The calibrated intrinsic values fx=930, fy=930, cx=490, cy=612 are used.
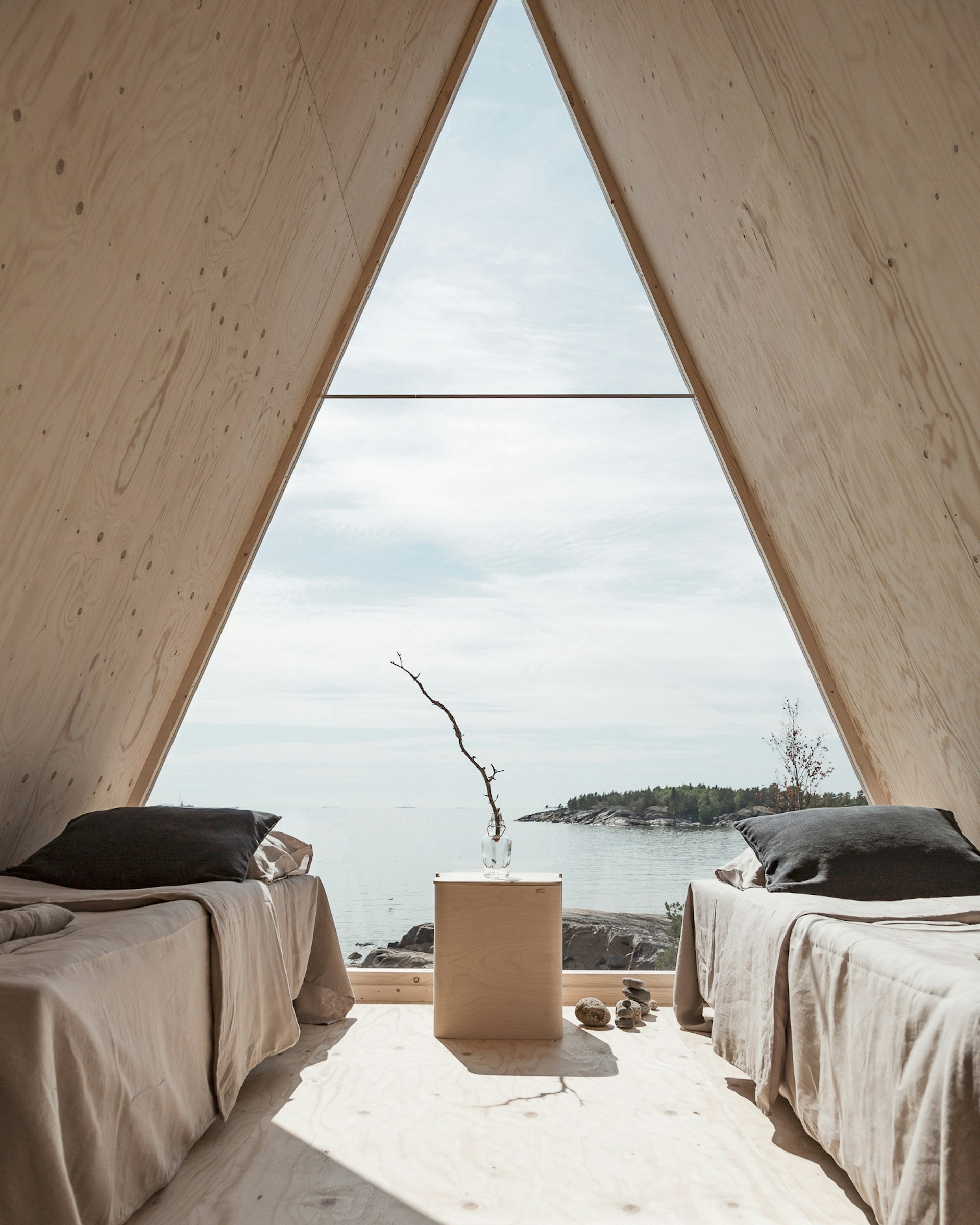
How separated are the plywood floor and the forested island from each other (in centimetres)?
85

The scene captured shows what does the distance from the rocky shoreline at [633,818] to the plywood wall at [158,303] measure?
140 centimetres

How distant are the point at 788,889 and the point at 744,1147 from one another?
0.67 metres

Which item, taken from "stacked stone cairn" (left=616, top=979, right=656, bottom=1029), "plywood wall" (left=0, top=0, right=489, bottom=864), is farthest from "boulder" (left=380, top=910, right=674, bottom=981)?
"plywood wall" (left=0, top=0, right=489, bottom=864)

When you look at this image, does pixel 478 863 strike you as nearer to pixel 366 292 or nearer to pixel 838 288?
pixel 366 292

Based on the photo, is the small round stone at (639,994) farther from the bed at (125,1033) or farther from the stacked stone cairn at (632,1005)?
the bed at (125,1033)

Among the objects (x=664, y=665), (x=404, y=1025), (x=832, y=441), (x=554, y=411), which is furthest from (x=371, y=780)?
(x=832, y=441)

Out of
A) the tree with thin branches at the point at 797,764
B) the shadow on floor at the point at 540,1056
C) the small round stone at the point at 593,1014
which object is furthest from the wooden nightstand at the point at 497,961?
the tree with thin branches at the point at 797,764

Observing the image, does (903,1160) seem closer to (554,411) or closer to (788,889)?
(788,889)

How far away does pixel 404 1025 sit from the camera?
2.87m

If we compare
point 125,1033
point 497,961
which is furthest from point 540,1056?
point 125,1033

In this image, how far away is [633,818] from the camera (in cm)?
336

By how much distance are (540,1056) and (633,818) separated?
3.31 feet

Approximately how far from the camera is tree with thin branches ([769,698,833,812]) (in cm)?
331

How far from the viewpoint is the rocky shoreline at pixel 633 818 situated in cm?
334
